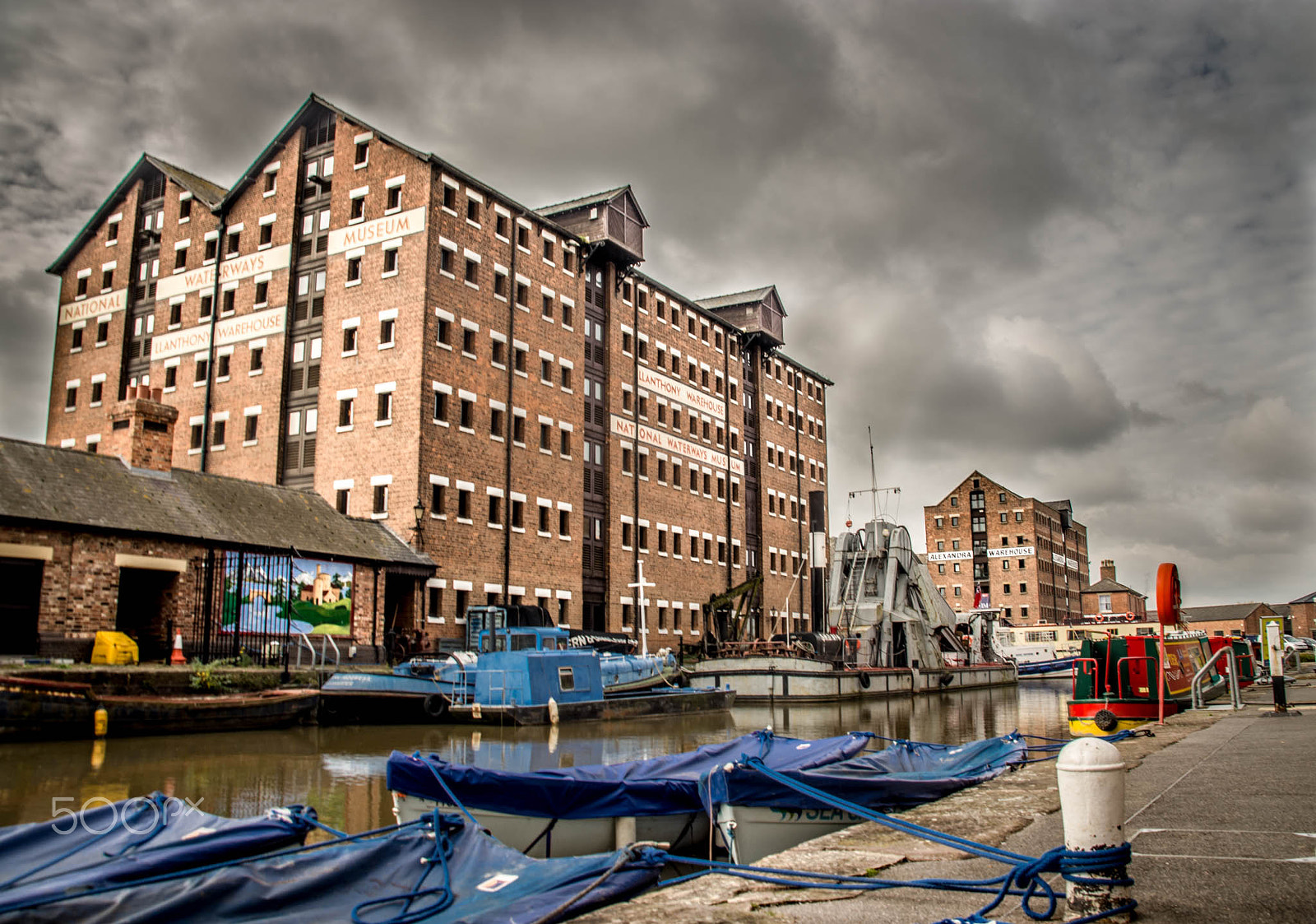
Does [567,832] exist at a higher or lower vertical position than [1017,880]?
lower

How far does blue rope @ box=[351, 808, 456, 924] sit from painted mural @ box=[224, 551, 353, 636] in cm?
2546

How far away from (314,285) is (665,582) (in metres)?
22.1

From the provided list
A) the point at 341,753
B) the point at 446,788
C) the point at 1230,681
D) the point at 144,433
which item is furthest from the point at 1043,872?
the point at 144,433

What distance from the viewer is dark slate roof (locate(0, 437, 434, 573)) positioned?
27.0m

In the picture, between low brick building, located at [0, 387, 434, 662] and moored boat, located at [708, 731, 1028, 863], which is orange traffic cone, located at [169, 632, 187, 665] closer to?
low brick building, located at [0, 387, 434, 662]

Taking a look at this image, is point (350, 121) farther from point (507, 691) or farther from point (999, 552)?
point (999, 552)

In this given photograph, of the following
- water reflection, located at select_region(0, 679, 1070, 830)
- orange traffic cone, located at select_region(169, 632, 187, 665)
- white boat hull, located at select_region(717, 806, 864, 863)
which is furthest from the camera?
orange traffic cone, located at select_region(169, 632, 187, 665)

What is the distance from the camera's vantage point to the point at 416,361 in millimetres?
39312

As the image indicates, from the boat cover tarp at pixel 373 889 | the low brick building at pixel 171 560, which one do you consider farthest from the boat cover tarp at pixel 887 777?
the low brick building at pixel 171 560

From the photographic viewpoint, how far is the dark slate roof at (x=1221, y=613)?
115 meters

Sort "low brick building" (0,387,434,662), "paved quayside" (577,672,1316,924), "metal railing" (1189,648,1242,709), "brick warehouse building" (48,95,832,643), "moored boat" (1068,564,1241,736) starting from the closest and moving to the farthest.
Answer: "paved quayside" (577,672,1316,924) < "moored boat" (1068,564,1241,736) < "metal railing" (1189,648,1242,709) < "low brick building" (0,387,434,662) < "brick warehouse building" (48,95,832,643)

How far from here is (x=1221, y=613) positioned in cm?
11750

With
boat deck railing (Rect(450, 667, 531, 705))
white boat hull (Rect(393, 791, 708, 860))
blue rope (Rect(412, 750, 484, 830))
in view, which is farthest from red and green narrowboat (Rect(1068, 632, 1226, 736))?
boat deck railing (Rect(450, 667, 531, 705))

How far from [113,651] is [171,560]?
357 cm
